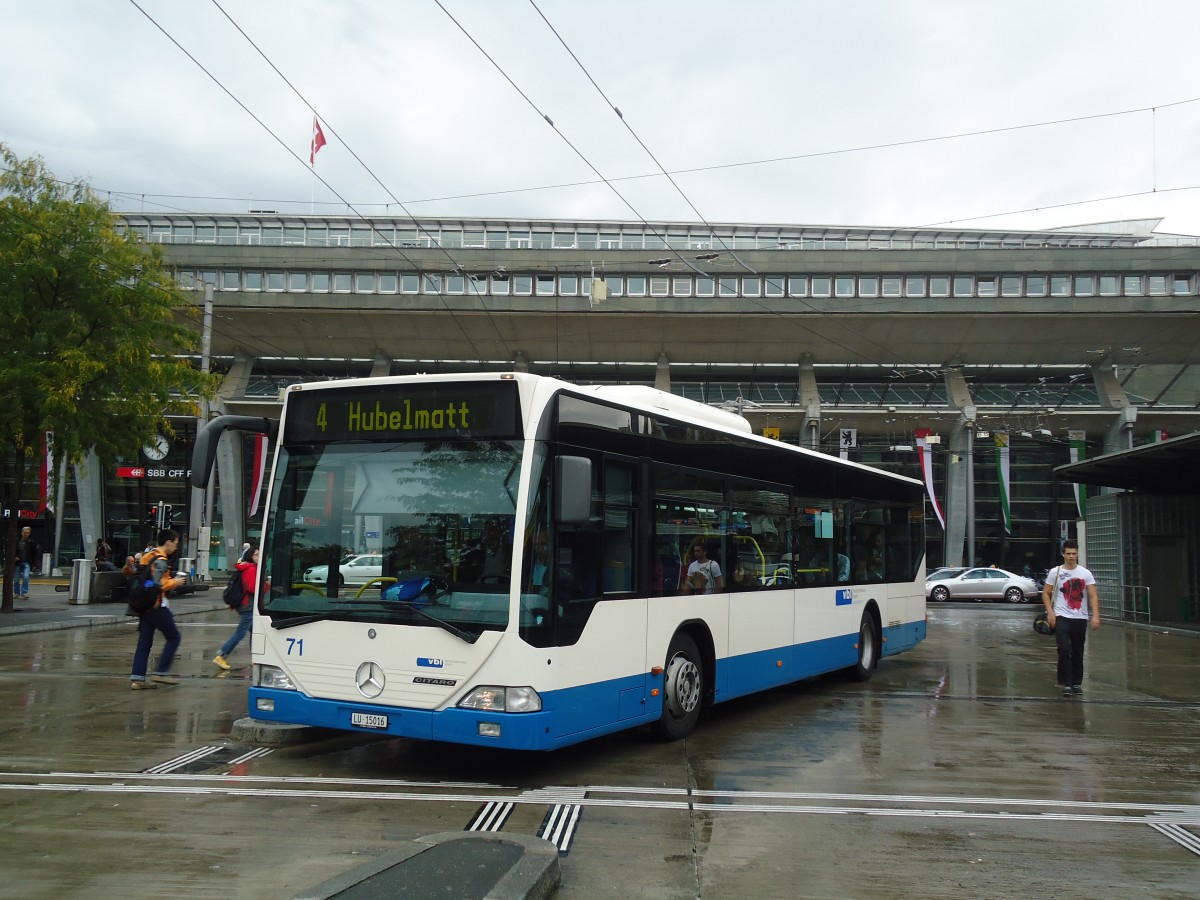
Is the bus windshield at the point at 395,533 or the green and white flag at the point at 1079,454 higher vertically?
the green and white flag at the point at 1079,454

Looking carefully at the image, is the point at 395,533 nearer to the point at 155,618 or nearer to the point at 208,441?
the point at 208,441

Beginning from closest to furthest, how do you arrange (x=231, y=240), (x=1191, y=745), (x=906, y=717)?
(x=1191, y=745)
(x=906, y=717)
(x=231, y=240)

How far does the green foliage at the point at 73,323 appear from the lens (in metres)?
19.8

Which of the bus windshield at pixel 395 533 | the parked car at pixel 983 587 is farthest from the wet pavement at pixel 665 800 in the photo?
the parked car at pixel 983 587

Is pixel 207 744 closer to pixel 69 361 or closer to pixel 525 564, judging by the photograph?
pixel 525 564

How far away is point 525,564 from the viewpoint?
275 inches

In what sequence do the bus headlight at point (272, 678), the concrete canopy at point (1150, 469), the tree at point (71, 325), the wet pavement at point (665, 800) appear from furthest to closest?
1. the concrete canopy at point (1150, 469)
2. the tree at point (71, 325)
3. the bus headlight at point (272, 678)
4. the wet pavement at point (665, 800)

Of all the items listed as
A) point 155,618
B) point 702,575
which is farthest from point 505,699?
point 155,618

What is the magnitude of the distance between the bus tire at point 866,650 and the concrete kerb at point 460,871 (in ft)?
29.4

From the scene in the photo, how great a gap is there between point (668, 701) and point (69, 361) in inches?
626

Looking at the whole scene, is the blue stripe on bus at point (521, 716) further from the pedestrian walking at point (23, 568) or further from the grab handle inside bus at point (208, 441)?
the pedestrian walking at point (23, 568)

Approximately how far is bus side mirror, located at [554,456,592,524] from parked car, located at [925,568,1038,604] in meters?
33.2

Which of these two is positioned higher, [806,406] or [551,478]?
[806,406]

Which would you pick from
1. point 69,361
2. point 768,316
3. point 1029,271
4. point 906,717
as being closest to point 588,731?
point 906,717
